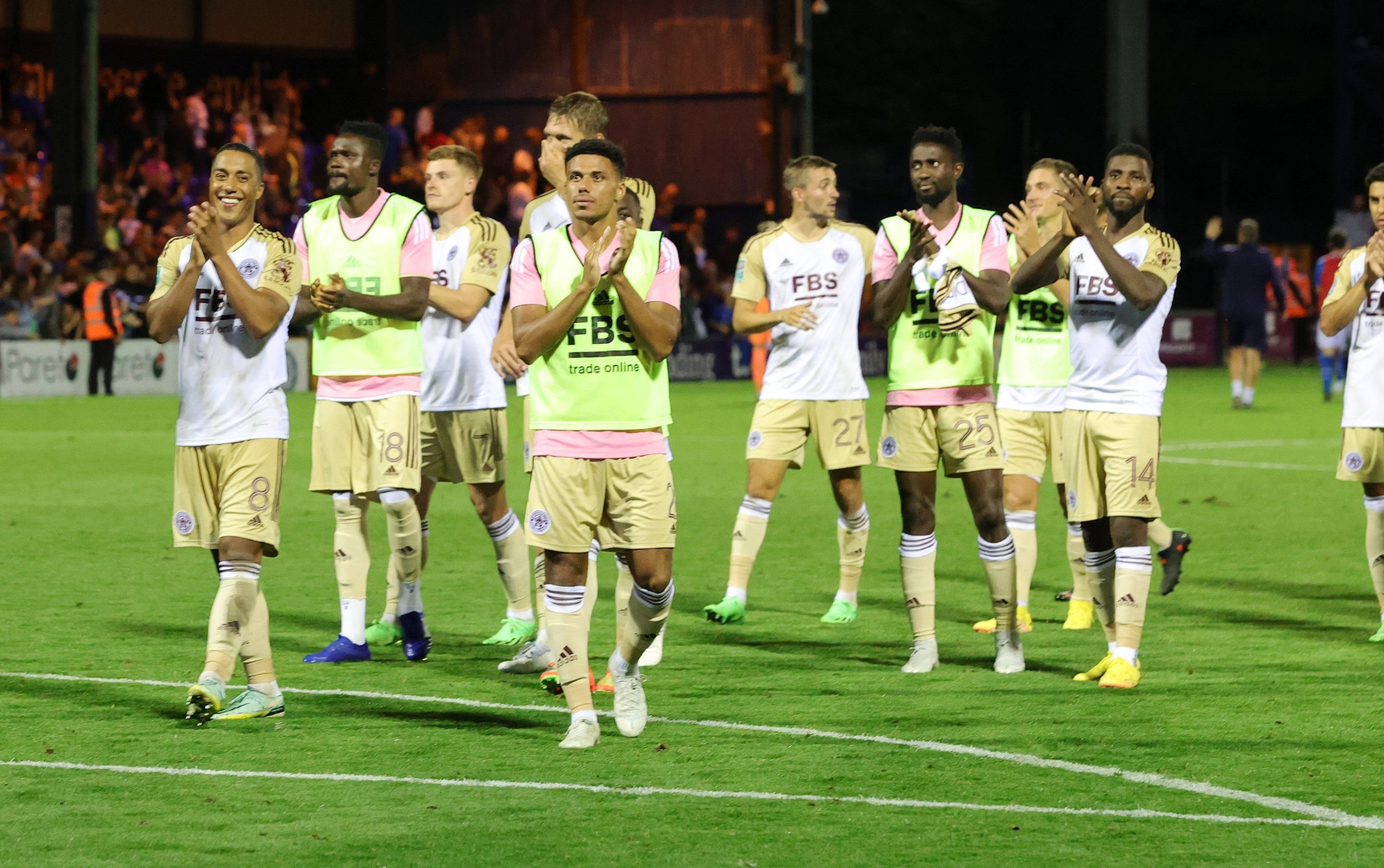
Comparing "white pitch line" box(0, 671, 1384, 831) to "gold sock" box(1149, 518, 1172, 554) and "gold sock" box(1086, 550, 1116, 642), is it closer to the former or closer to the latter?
"gold sock" box(1086, 550, 1116, 642)

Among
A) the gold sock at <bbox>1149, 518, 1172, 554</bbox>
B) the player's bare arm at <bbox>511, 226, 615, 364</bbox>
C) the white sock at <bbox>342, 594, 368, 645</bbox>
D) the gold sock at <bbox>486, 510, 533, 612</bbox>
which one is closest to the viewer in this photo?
the player's bare arm at <bbox>511, 226, 615, 364</bbox>

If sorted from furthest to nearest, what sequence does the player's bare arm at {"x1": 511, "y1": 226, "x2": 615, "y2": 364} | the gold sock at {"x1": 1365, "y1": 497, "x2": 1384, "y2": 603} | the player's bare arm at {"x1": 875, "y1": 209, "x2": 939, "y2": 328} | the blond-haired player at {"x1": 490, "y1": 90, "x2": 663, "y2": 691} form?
the gold sock at {"x1": 1365, "y1": 497, "x2": 1384, "y2": 603} → the blond-haired player at {"x1": 490, "y1": 90, "x2": 663, "y2": 691} → the player's bare arm at {"x1": 875, "y1": 209, "x2": 939, "y2": 328} → the player's bare arm at {"x1": 511, "y1": 226, "x2": 615, "y2": 364}

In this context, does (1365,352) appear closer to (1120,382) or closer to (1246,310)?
(1120,382)

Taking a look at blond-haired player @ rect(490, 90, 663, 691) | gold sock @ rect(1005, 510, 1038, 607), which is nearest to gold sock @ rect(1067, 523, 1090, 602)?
gold sock @ rect(1005, 510, 1038, 607)

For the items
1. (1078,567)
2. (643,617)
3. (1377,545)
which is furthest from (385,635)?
(1377,545)

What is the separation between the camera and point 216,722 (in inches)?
311

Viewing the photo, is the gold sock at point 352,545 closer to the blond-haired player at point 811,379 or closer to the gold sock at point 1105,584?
the blond-haired player at point 811,379

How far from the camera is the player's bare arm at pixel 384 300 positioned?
8.71 meters

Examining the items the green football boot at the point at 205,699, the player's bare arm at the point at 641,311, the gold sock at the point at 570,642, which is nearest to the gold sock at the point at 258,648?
the green football boot at the point at 205,699

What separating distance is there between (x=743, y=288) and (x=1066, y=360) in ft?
5.80

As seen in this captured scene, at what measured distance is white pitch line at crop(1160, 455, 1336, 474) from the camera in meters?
19.1

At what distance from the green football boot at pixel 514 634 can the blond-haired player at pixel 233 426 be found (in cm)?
213

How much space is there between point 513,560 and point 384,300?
1639 mm

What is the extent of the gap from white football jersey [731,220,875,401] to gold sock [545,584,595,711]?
3598 millimetres
